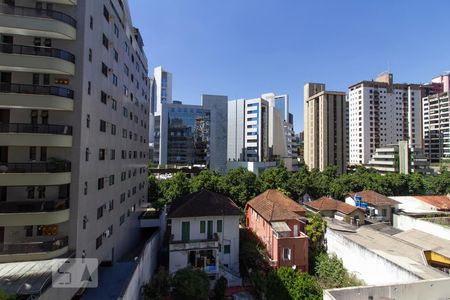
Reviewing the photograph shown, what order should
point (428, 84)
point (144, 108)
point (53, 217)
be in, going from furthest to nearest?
point (428, 84) → point (144, 108) → point (53, 217)

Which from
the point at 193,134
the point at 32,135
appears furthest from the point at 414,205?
the point at 193,134

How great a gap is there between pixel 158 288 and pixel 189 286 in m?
2.07

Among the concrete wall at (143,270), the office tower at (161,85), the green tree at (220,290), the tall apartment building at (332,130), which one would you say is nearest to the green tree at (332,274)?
the green tree at (220,290)

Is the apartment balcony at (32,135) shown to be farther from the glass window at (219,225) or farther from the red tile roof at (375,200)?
the red tile roof at (375,200)

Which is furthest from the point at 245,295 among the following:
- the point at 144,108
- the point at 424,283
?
the point at 144,108

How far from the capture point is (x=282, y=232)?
76.5 ft

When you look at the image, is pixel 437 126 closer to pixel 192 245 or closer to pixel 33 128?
pixel 192 245

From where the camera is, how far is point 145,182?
3572cm

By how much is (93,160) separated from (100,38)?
28.5 feet

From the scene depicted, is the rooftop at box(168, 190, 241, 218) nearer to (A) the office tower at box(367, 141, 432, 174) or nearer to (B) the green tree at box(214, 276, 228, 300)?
(B) the green tree at box(214, 276, 228, 300)

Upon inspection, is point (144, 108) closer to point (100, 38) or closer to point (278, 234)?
point (100, 38)

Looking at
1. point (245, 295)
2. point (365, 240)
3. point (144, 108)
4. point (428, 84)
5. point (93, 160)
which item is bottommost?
point (245, 295)

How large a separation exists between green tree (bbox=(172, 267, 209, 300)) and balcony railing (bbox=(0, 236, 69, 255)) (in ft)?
24.7

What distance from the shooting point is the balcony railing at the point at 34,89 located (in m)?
13.2
